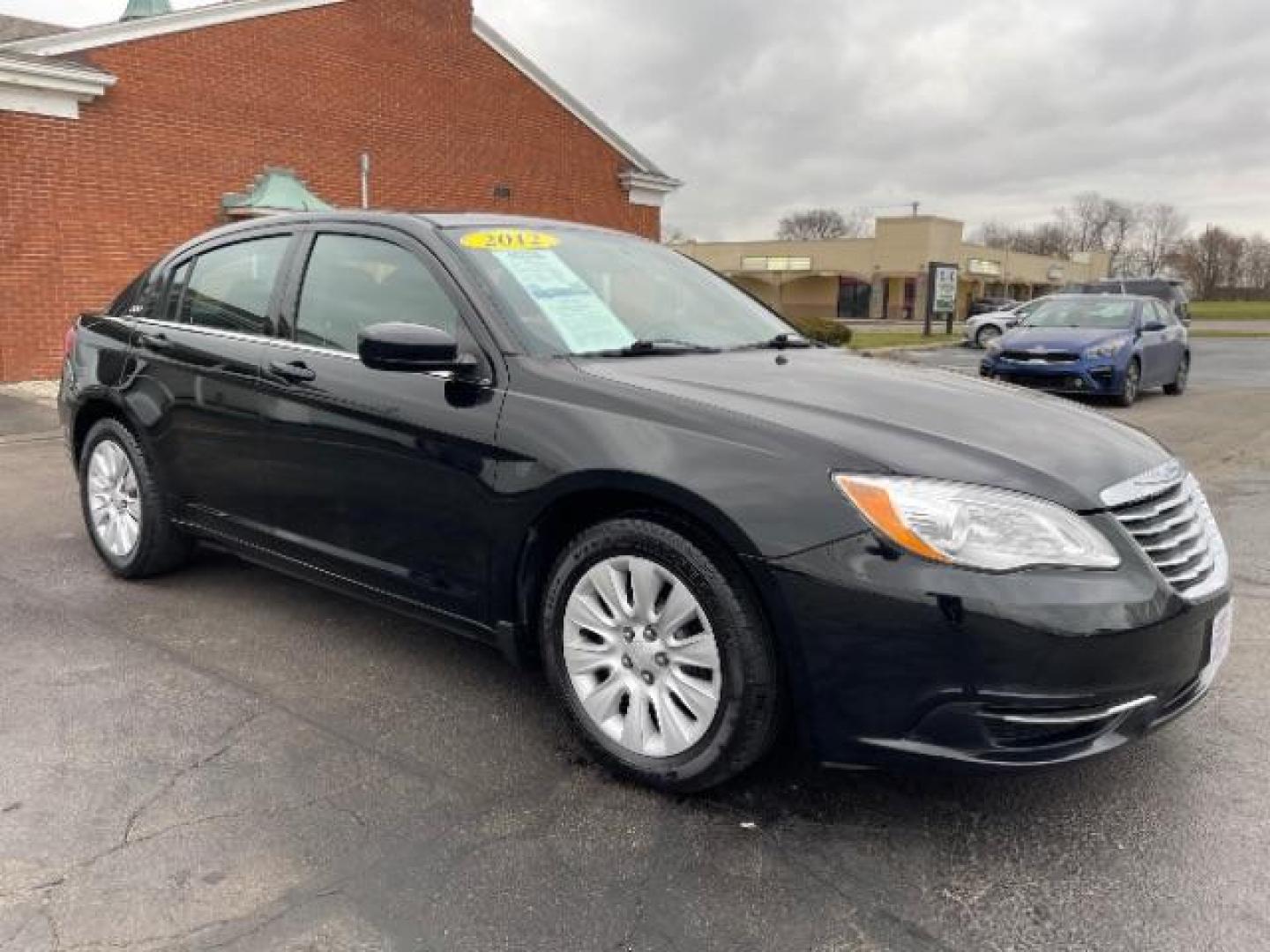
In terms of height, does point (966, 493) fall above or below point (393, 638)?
above

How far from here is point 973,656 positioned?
2217 millimetres

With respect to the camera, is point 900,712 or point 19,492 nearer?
point 900,712

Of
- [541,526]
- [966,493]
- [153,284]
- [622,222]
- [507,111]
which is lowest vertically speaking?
[541,526]

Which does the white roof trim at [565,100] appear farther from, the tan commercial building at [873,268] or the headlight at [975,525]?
the tan commercial building at [873,268]

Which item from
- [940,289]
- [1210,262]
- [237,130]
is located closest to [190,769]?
[237,130]

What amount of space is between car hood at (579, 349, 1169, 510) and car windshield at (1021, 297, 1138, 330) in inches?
405

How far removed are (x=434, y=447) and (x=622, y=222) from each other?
56.1ft

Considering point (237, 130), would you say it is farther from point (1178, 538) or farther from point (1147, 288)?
point (1147, 288)

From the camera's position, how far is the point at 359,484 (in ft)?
10.9

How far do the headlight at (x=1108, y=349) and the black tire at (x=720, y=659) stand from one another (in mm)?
10625

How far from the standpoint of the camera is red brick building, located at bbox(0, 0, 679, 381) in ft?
38.0

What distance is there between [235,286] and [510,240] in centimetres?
131

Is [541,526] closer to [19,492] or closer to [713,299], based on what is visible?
[713,299]

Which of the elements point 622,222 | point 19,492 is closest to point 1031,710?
point 19,492
